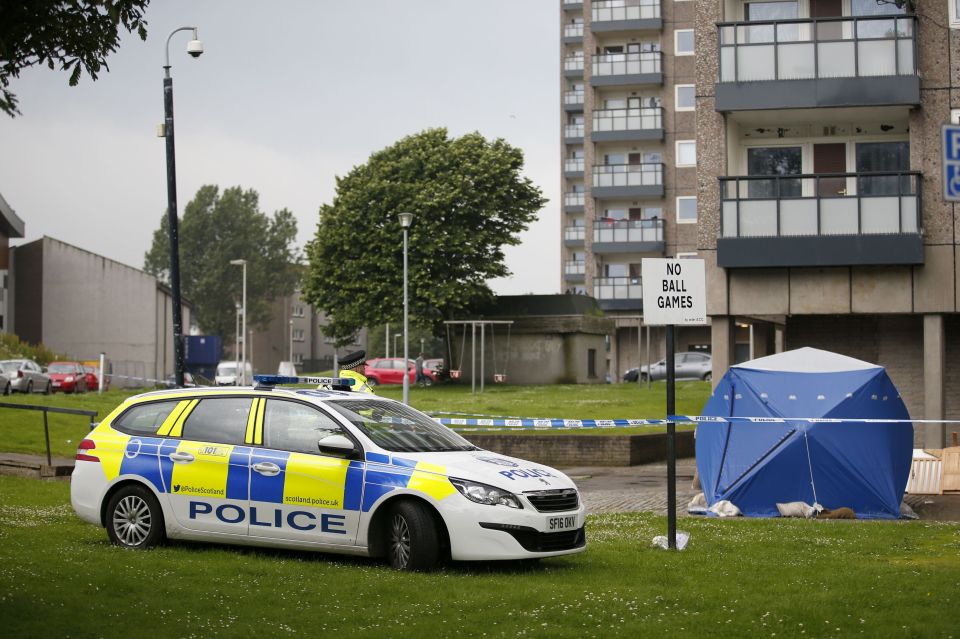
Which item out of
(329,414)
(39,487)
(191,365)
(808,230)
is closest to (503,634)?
(329,414)


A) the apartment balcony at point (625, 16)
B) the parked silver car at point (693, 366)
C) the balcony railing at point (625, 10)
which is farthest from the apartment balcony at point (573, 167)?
the parked silver car at point (693, 366)

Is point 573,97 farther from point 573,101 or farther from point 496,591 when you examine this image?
point 496,591

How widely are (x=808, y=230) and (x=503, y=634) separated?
19.4 metres

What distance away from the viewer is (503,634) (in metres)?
8.03

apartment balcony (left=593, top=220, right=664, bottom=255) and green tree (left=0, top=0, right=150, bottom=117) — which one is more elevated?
apartment balcony (left=593, top=220, right=664, bottom=255)

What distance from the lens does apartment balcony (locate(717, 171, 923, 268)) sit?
25.5 m

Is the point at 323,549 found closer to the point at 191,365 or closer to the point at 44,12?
the point at 44,12

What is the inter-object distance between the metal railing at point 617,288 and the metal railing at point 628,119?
8.17 m

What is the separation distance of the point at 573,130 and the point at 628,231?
26.3 metres

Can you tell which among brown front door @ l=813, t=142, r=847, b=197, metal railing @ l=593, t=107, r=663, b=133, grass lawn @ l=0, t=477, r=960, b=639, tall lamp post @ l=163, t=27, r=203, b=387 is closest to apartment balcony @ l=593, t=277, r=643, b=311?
metal railing @ l=593, t=107, r=663, b=133

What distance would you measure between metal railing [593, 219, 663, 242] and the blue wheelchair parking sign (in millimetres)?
61043

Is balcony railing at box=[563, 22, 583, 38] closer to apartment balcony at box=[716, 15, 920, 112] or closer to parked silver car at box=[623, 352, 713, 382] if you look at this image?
parked silver car at box=[623, 352, 713, 382]

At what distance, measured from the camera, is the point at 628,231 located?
2734 inches

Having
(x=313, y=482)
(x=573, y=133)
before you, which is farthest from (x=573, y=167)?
(x=313, y=482)
